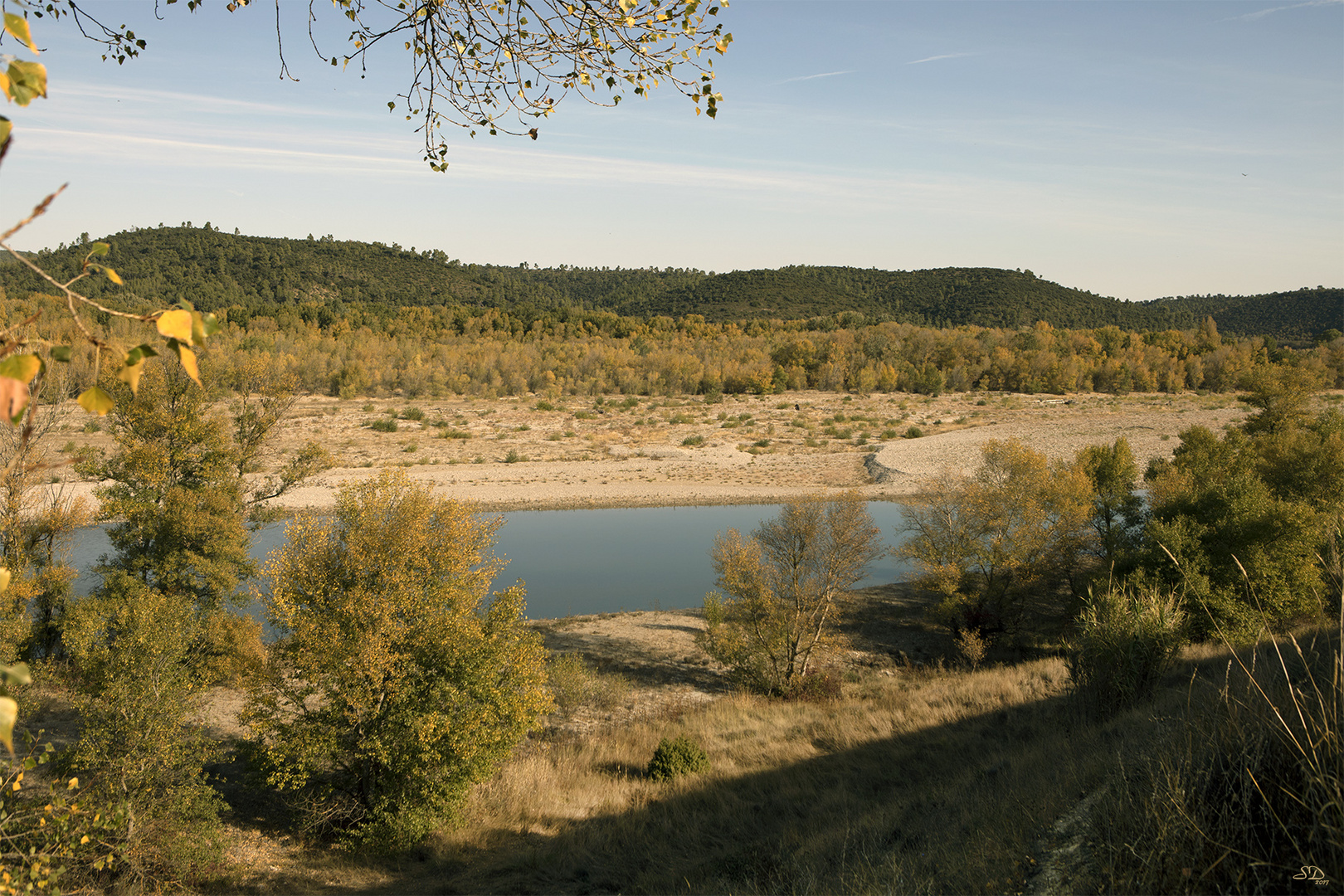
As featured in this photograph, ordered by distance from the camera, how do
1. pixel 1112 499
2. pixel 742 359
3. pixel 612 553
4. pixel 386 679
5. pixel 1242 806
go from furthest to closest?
pixel 742 359 → pixel 612 553 → pixel 1112 499 → pixel 386 679 → pixel 1242 806

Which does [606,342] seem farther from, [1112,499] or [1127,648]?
[1127,648]

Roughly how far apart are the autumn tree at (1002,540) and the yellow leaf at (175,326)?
25443mm

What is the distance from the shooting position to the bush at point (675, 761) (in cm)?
1563

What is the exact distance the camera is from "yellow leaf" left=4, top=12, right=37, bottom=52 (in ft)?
4.81

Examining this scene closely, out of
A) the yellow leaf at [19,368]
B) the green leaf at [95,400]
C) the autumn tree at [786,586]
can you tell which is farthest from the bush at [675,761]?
the yellow leaf at [19,368]

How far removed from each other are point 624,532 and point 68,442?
3356cm

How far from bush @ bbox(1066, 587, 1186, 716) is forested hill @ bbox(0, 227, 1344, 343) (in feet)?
338

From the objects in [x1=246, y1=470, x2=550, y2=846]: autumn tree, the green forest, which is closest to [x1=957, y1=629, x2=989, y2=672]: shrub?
[x1=246, y1=470, x2=550, y2=846]: autumn tree

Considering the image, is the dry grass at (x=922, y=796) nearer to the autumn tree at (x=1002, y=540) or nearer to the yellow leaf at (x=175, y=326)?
the autumn tree at (x=1002, y=540)

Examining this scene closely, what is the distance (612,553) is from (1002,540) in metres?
18.7

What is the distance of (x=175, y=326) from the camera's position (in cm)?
144

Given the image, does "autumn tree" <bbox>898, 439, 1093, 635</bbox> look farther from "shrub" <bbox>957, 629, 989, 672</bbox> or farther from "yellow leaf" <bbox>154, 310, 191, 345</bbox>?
"yellow leaf" <bbox>154, 310, 191, 345</bbox>

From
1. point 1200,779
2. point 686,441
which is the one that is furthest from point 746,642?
point 686,441

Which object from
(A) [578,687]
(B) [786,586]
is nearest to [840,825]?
(A) [578,687]
